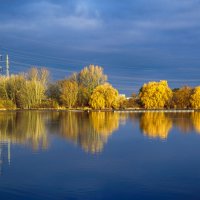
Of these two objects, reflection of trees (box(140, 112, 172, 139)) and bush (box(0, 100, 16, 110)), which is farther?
bush (box(0, 100, 16, 110))

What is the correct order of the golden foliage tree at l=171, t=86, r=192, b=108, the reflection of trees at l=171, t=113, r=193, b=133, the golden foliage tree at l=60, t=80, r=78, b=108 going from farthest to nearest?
the golden foliage tree at l=171, t=86, r=192, b=108 → the golden foliage tree at l=60, t=80, r=78, b=108 → the reflection of trees at l=171, t=113, r=193, b=133

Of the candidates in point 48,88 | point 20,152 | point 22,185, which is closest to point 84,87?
point 48,88

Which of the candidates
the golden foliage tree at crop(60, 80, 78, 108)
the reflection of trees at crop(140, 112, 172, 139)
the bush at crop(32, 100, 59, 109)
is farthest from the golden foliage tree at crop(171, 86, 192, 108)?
the reflection of trees at crop(140, 112, 172, 139)

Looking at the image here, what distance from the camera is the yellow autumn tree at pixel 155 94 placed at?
211 feet

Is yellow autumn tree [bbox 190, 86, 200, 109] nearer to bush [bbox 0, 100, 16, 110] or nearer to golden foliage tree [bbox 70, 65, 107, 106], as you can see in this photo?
golden foliage tree [bbox 70, 65, 107, 106]

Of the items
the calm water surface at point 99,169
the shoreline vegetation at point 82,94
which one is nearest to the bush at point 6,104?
the shoreline vegetation at point 82,94

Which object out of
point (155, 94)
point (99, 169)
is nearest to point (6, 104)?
point (155, 94)

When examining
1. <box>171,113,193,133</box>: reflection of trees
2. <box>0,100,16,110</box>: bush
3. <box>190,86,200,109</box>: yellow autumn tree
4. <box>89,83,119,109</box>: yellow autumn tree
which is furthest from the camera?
<box>190,86,200,109</box>: yellow autumn tree

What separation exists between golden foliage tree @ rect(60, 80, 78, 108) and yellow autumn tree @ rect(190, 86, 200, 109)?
20.9 metres

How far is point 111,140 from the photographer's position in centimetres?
→ 1948

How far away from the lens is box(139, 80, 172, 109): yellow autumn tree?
64.3 meters

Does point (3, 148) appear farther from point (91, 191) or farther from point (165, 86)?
point (165, 86)

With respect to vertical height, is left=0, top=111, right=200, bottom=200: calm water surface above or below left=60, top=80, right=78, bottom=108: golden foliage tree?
below

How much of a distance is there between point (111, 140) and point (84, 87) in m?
46.6
